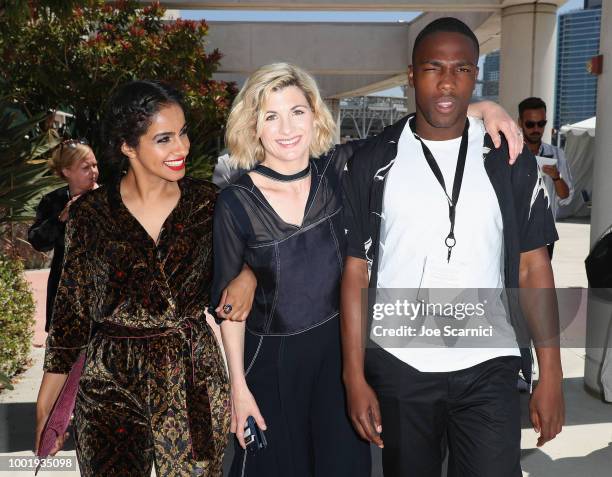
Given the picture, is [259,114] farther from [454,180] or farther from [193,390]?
[193,390]

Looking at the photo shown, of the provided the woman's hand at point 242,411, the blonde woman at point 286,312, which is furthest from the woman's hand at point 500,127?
the woman's hand at point 242,411

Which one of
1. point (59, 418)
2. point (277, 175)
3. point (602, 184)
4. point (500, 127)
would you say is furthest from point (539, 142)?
point (59, 418)

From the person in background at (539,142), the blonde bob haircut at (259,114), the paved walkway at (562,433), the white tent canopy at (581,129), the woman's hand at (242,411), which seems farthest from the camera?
the white tent canopy at (581,129)

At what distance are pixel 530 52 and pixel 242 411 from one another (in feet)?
37.5

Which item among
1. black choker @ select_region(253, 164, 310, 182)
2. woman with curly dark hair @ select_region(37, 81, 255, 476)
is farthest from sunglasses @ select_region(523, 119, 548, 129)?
woman with curly dark hair @ select_region(37, 81, 255, 476)

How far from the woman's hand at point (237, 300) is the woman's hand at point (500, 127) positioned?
37.8 inches

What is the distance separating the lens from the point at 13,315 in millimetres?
5469

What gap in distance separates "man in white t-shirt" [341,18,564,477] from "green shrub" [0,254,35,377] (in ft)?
12.2

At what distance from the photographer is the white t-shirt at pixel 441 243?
7.48 ft

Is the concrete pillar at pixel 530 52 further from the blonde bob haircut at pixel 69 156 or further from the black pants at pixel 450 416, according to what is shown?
the black pants at pixel 450 416

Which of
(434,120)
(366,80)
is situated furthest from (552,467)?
(366,80)

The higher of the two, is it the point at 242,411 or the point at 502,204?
the point at 502,204

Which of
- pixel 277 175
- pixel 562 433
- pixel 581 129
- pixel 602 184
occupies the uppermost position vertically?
pixel 581 129

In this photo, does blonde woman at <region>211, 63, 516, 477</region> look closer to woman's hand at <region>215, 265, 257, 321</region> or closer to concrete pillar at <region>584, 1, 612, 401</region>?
woman's hand at <region>215, 265, 257, 321</region>
